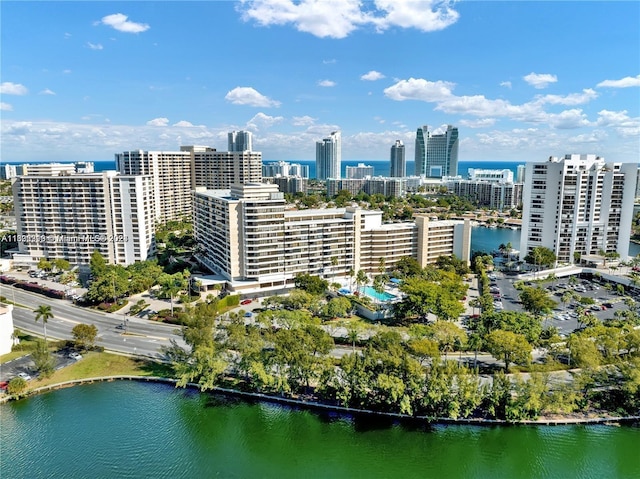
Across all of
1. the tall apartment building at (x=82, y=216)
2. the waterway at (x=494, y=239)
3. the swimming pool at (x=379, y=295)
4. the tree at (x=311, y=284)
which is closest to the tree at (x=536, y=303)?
the swimming pool at (x=379, y=295)

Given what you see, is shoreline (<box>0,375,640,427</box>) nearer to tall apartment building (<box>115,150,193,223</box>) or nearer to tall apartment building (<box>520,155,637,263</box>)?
tall apartment building (<box>520,155,637,263</box>)

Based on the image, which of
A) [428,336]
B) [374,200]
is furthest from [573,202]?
[374,200]

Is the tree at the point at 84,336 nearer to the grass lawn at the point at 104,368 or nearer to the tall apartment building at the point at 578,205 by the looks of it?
the grass lawn at the point at 104,368

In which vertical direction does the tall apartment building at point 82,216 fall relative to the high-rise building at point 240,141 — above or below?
below

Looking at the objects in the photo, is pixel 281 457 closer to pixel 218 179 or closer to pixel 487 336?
pixel 487 336

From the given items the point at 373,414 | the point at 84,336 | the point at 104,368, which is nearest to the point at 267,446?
the point at 373,414

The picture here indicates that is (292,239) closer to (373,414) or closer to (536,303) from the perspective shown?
(373,414)

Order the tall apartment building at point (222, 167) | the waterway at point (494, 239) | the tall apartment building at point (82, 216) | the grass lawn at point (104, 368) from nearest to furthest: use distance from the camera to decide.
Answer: the grass lawn at point (104, 368) → the tall apartment building at point (82, 216) → the waterway at point (494, 239) → the tall apartment building at point (222, 167)
